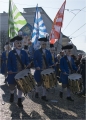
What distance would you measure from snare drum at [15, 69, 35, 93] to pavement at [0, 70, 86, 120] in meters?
0.51

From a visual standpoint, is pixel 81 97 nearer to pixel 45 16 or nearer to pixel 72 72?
pixel 72 72

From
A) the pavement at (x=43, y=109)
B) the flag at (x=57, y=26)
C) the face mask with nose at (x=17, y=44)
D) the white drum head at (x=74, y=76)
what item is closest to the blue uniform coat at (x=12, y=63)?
the face mask with nose at (x=17, y=44)

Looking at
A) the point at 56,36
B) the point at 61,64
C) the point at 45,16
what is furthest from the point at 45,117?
the point at 45,16

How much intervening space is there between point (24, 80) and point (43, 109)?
0.86m

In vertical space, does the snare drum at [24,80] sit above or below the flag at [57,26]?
below

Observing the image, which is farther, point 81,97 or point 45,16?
point 45,16

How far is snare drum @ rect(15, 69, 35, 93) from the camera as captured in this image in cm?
547

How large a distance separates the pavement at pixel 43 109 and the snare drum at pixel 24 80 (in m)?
0.51

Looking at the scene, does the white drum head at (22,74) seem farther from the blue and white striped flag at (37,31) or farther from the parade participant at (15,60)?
the blue and white striped flag at (37,31)

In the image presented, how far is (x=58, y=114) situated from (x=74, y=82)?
1188 mm

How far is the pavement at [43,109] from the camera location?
4.94m

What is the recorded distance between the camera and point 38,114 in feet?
16.8

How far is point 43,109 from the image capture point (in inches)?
217

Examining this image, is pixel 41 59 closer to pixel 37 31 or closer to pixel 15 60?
pixel 15 60
